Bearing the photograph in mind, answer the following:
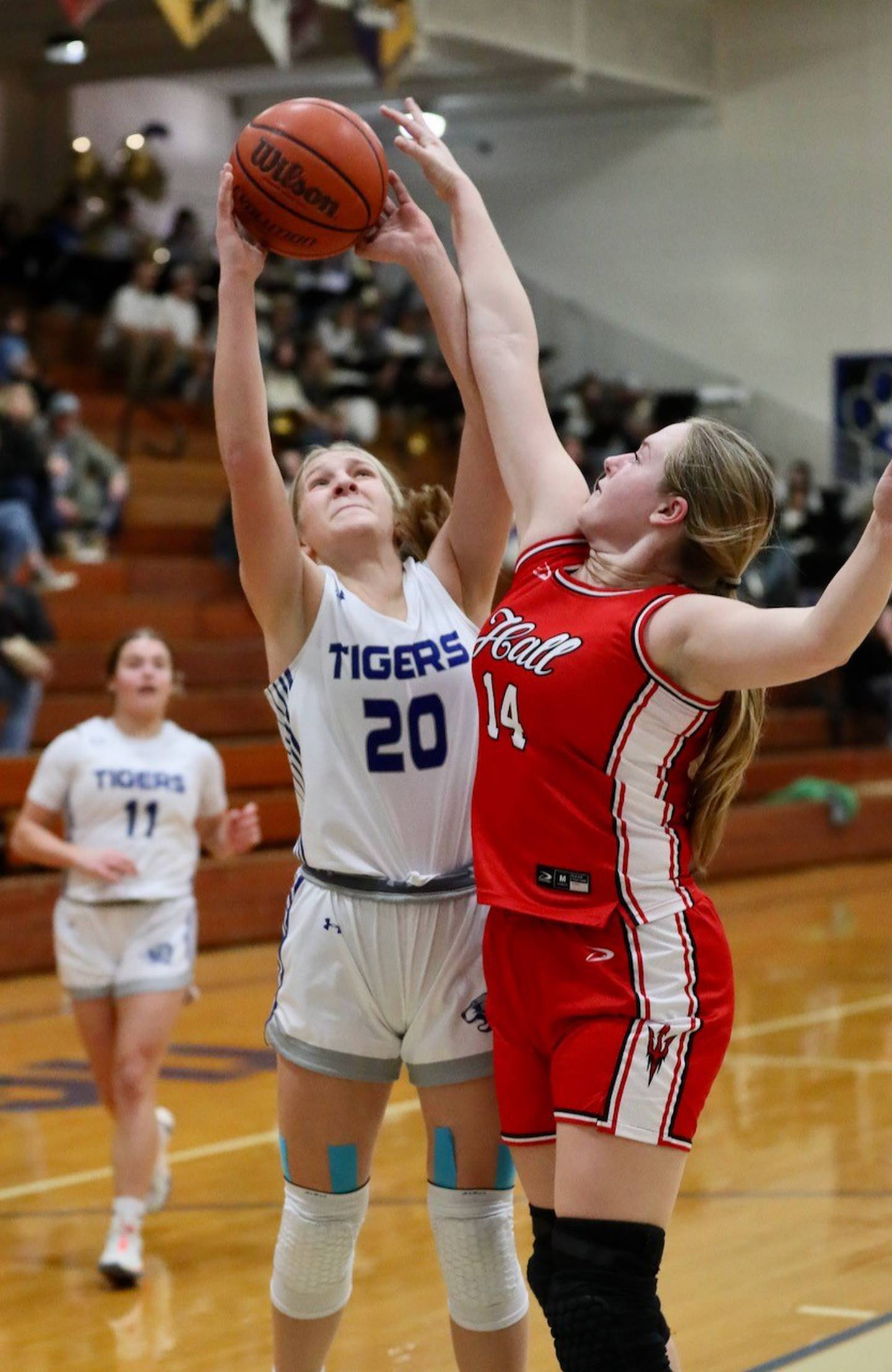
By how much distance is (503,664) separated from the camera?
2.79 metres

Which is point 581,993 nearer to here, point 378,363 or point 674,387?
point 378,363

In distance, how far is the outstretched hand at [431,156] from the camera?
3.29 meters

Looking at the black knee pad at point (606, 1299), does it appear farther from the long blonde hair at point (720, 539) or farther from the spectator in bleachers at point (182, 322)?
the spectator in bleachers at point (182, 322)

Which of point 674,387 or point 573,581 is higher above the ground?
point 573,581

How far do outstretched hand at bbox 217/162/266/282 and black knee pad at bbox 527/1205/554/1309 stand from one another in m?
1.50

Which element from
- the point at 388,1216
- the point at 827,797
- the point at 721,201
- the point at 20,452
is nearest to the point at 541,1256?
the point at 388,1216

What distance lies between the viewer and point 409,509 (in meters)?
3.44

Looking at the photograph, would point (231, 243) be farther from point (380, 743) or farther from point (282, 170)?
point (380, 743)

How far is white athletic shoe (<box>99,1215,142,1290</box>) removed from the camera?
4535 mm

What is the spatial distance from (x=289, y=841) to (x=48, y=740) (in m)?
1.48

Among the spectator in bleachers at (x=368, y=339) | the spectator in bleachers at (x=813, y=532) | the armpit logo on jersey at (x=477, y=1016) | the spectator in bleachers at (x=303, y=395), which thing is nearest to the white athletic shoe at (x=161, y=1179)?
the armpit logo on jersey at (x=477, y=1016)

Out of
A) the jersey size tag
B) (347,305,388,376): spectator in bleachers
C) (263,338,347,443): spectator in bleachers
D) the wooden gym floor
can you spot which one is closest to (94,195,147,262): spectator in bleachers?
(263,338,347,443): spectator in bleachers

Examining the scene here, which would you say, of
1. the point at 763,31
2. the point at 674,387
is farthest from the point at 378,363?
the point at 763,31

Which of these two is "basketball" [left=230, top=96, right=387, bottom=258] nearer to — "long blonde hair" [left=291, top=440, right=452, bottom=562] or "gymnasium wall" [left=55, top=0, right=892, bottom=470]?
"long blonde hair" [left=291, top=440, right=452, bottom=562]
